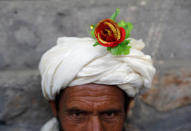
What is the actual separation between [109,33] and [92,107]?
0.39 m

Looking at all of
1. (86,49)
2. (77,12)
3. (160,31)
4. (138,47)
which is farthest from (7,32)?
(160,31)

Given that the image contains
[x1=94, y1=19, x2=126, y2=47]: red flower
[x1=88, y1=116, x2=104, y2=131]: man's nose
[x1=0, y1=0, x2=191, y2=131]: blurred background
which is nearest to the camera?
[x1=94, y1=19, x2=126, y2=47]: red flower

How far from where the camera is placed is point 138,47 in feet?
4.44

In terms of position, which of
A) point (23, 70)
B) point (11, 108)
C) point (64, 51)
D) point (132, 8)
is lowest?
point (11, 108)

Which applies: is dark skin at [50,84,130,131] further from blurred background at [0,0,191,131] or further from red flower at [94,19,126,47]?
blurred background at [0,0,191,131]

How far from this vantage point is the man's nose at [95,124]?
125 cm

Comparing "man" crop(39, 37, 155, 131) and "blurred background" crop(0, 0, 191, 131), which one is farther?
"blurred background" crop(0, 0, 191, 131)

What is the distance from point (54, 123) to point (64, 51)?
1.88 ft

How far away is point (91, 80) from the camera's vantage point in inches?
48.8

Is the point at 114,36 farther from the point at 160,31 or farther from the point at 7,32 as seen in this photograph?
the point at 7,32

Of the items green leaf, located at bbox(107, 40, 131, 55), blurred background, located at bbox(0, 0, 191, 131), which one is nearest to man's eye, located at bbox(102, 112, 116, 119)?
green leaf, located at bbox(107, 40, 131, 55)

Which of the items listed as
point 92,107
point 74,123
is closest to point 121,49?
point 92,107

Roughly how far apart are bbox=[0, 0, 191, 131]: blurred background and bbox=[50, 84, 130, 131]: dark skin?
1.33ft

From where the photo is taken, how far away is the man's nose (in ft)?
4.11
